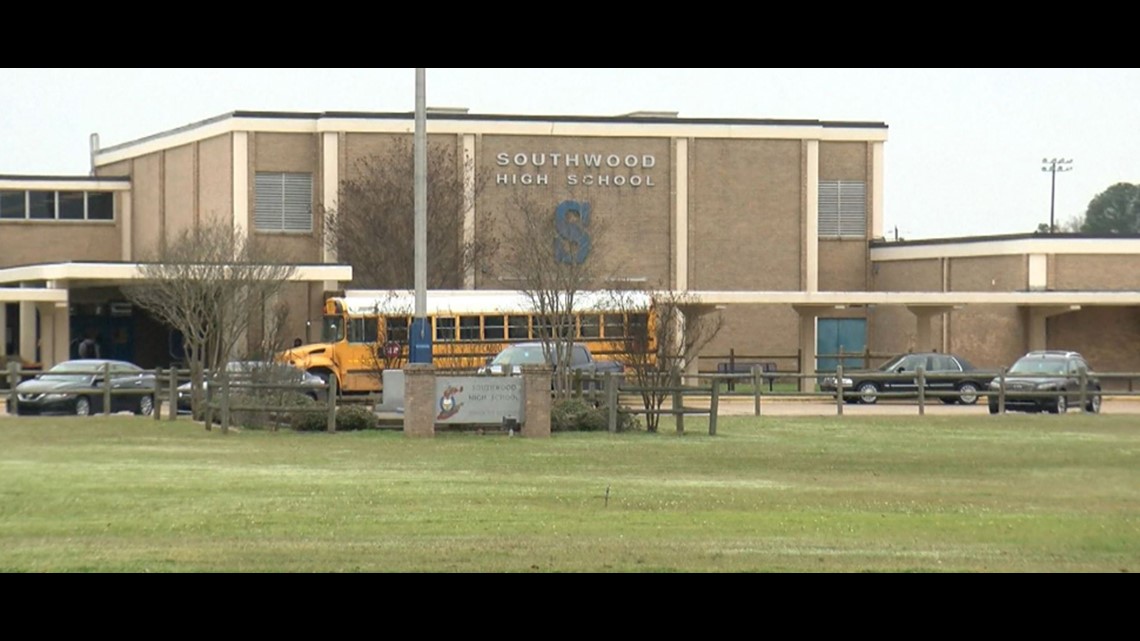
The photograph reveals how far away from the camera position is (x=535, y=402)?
104ft

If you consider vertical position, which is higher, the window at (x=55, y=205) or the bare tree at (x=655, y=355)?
the window at (x=55, y=205)

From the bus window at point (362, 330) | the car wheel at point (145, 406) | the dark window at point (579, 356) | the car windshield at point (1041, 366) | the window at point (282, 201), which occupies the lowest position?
the car wheel at point (145, 406)

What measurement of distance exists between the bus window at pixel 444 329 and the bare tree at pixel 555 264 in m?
2.40

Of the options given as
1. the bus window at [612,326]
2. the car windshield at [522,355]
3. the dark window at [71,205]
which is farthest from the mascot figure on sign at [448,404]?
the dark window at [71,205]

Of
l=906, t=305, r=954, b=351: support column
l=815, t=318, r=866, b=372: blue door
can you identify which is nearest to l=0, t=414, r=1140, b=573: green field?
l=906, t=305, r=954, b=351: support column

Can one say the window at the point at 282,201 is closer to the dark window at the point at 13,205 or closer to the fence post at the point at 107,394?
the dark window at the point at 13,205

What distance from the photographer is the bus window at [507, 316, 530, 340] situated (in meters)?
52.4

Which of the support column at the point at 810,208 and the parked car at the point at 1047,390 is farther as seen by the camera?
the support column at the point at 810,208

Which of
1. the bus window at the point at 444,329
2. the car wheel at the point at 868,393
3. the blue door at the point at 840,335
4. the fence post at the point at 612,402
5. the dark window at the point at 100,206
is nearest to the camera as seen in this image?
the fence post at the point at 612,402

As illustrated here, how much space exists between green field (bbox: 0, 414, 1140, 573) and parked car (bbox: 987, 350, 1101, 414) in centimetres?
1107

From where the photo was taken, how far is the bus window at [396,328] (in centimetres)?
4791
